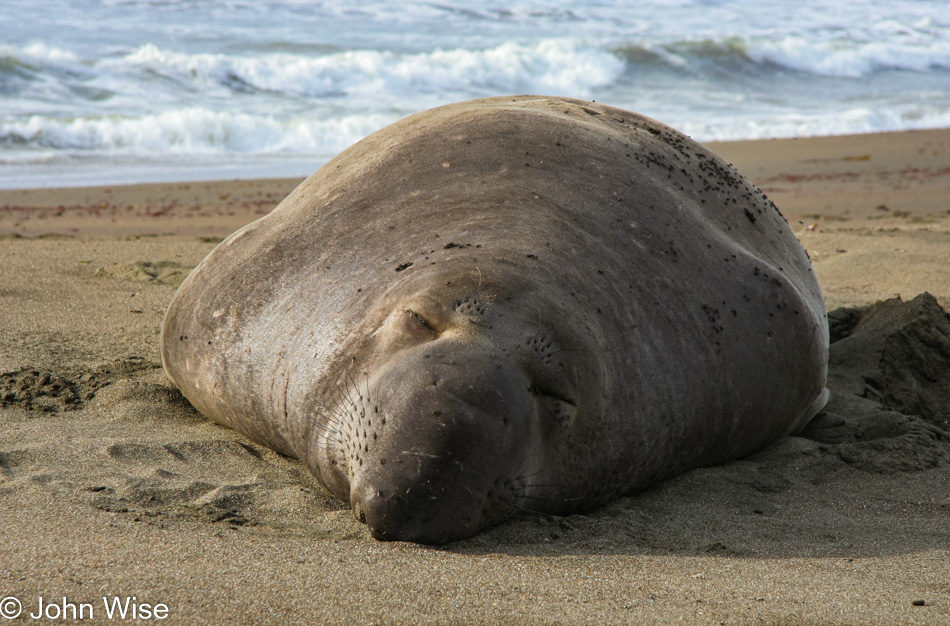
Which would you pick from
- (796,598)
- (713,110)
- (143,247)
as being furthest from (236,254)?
(713,110)

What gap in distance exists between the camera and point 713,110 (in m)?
19.0

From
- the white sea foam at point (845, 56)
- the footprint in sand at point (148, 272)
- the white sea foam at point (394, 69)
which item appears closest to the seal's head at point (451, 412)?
the footprint in sand at point (148, 272)

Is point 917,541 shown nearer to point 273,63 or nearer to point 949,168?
point 949,168

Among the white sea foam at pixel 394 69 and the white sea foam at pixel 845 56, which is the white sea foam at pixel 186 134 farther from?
the white sea foam at pixel 845 56

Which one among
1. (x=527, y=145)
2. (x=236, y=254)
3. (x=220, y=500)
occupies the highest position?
(x=527, y=145)

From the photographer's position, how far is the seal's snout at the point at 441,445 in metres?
2.41

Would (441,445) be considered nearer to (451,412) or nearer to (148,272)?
(451,412)

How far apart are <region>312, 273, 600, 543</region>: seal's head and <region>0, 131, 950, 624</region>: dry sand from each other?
0.34 feet

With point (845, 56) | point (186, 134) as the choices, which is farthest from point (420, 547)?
point (845, 56)

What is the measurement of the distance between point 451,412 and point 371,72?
1896cm

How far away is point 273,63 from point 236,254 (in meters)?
17.3

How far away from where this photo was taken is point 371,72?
802 inches
